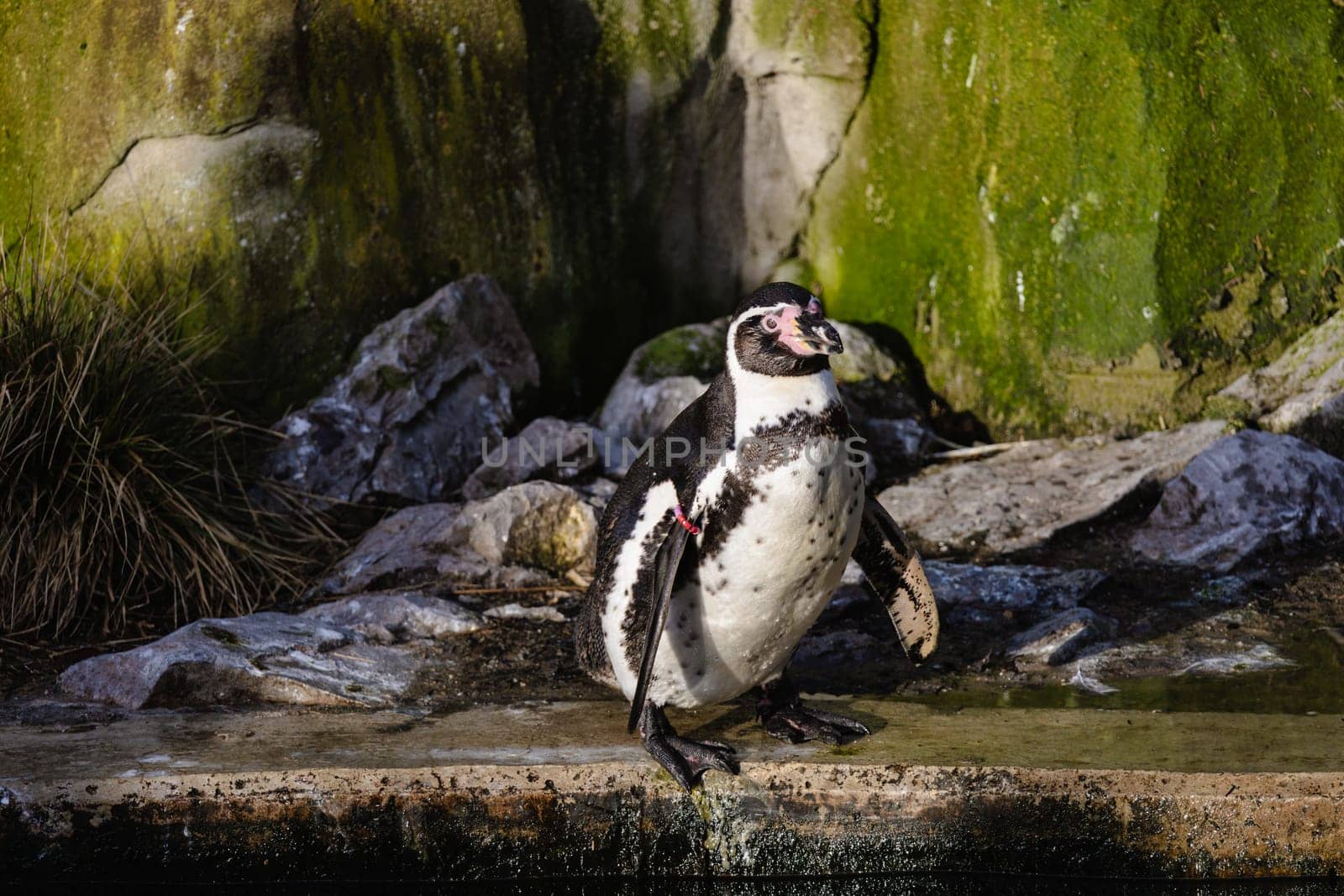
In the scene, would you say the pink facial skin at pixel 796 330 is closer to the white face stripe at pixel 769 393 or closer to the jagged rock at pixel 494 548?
the white face stripe at pixel 769 393

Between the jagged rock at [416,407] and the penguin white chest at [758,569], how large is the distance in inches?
86.8

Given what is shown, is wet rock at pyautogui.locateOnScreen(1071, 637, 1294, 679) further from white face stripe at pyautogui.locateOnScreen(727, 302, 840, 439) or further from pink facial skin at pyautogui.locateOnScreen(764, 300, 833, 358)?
pink facial skin at pyautogui.locateOnScreen(764, 300, 833, 358)

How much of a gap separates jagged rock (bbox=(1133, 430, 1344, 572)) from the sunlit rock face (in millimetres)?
673

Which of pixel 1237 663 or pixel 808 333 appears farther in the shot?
pixel 1237 663

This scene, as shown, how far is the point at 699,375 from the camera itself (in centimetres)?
572

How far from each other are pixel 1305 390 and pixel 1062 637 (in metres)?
1.82

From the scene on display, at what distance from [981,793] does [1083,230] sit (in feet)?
10.1

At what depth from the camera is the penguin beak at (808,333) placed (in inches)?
115

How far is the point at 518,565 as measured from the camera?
4.65 meters

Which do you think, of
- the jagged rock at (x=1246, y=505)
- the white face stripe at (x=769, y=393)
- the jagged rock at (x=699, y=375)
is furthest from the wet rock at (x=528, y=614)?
the jagged rock at (x=1246, y=505)

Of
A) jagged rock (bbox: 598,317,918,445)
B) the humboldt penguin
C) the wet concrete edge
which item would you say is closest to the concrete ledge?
the wet concrete edge

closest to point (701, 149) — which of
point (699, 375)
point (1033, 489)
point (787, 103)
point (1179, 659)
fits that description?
point (787, 103)

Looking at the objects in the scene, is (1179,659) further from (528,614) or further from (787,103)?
(787,103)

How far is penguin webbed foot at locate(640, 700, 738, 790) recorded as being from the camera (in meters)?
2.94
